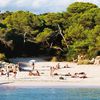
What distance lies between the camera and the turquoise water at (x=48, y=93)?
27141 mm

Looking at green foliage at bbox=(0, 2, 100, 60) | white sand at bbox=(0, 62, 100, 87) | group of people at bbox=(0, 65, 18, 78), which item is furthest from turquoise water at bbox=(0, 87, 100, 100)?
green foliage at bbox=(0, 2, 100, 60)

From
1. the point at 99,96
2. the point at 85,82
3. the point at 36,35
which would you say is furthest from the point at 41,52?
the point at 99,96

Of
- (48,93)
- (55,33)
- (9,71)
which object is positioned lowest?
(48,93)

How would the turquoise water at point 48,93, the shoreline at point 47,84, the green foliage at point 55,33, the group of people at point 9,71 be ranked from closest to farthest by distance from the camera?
the turquoise water at point 48,93 < the shoreline at point 47,84 < the group of people at point 9,71 < the green foliage at point 55,33

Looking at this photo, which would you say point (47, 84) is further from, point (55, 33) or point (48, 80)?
point (55, 33)

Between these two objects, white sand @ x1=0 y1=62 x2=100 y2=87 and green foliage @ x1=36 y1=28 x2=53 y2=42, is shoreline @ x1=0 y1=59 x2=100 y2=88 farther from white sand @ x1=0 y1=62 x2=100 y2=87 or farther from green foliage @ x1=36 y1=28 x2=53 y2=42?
green foliage @ x1=36 y1=28 x2=53 y2=42

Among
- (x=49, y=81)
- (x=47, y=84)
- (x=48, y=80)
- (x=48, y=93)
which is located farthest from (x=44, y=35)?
(x=48, y=93)

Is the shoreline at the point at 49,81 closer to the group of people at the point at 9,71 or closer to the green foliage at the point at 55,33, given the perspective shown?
the group of people at the point at 9,71

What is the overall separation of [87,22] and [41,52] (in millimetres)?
6779

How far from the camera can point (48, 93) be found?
2959 cm

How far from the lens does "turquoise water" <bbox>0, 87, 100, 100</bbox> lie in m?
27.1

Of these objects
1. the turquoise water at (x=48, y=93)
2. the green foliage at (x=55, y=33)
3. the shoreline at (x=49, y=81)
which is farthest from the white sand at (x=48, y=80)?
the green foliage at (x=55, y=33)

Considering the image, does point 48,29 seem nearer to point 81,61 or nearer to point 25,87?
point 81,61

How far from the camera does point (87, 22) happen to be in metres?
57.8
